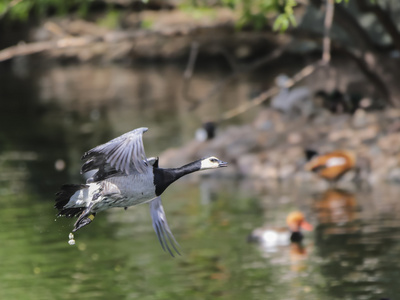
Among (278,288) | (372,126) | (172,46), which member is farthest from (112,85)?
(278,288)

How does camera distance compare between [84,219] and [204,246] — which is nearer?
[84,219]

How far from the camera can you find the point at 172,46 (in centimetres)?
5794

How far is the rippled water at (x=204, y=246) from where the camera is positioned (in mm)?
13766

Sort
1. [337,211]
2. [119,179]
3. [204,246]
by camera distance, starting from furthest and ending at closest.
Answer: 1. [337,211]
2. [204,246]
3. [119,179]

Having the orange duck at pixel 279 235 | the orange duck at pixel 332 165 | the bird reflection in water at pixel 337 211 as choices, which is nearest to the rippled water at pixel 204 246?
the bird reflection in water at pixel 337 211

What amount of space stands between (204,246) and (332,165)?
18.3 ft

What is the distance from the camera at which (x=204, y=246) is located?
1622cm

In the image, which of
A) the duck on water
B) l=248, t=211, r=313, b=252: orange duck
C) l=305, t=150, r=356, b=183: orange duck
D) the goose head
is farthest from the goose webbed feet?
l=305, t=150, r=356, b=183: orange duck

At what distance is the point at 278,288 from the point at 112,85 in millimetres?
36683

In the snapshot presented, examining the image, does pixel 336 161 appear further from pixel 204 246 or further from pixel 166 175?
pixel 166 175

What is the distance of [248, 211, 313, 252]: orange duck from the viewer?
16.2 meters

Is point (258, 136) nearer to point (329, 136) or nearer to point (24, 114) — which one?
point (329, 136)

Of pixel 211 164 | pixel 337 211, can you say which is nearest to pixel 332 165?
pixel 337 211

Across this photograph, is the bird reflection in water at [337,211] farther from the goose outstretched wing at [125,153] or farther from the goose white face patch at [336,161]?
the goose outstretched wing at [125,153]
